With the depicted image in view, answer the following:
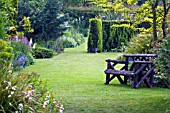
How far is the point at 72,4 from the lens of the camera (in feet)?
123

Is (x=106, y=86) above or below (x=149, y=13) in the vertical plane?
below

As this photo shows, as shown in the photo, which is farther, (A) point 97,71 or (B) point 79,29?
(B) point 79,29

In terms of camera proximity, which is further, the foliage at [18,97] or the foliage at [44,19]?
the foliage at [44,19]

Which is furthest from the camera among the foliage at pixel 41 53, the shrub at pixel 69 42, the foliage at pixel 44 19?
the shrub at pixel 69 42

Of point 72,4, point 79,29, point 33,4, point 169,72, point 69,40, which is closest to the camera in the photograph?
point 169,72

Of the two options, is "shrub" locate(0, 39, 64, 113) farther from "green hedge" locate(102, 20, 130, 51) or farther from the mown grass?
"green hedge" locate(102, 20, 130, 51)

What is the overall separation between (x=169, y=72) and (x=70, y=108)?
183cm

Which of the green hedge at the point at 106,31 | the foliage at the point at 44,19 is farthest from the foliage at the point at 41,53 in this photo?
the green hedge at the point at 106,31

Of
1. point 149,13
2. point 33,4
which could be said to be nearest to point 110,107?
point 149,13

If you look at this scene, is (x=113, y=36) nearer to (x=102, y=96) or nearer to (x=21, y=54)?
(x=21, y=54)

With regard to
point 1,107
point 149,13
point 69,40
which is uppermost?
point 149,13

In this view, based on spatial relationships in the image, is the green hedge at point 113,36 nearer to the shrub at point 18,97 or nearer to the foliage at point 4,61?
the foliage at point 4,61

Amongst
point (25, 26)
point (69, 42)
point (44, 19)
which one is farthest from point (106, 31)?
point (25, 26)

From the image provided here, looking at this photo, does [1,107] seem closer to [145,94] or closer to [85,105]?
[85,105]
